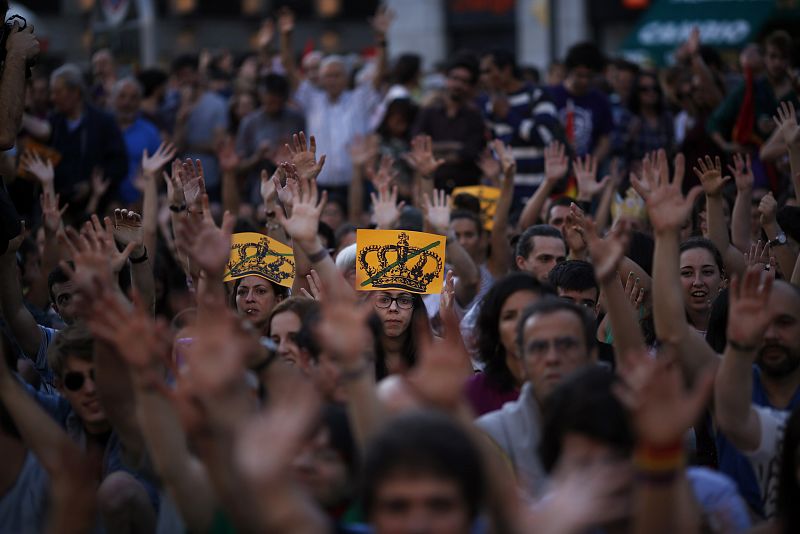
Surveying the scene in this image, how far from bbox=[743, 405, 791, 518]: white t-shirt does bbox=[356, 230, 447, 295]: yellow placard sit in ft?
8.35

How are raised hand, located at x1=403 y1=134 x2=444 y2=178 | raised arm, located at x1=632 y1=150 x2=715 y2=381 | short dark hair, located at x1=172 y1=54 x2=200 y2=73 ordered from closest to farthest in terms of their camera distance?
raised arm, located at x1=632 y1=150 x2=715 y2=381, raised hand, located at x1=403 y1=134 x2=444 y2=178, short dark hair, located at x1=172 y1=54 x2=200 y2=73

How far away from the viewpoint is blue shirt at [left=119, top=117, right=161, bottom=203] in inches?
486

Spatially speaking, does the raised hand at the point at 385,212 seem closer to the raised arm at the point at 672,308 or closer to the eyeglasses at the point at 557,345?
the raised arm at the point at 672,308

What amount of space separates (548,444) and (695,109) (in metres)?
8.34

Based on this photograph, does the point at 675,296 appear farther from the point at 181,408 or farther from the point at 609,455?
the point at 181,408

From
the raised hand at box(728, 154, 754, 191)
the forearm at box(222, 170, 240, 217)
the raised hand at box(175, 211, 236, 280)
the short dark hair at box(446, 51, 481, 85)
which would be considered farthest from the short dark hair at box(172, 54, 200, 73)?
the raised hand at box(175, 211, 236, 280)

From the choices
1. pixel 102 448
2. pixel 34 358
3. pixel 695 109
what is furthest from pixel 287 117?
pixel 102 448

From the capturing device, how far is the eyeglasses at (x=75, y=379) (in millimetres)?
5004

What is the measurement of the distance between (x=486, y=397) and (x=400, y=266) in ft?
5.44

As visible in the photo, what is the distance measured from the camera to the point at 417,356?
657 cm

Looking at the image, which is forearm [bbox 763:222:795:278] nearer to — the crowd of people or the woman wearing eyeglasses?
the crowd of people

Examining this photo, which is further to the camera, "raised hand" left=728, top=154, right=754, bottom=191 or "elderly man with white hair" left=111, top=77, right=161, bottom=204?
"elderly man with white hair" left=111, top=77, right=161, bottom=204

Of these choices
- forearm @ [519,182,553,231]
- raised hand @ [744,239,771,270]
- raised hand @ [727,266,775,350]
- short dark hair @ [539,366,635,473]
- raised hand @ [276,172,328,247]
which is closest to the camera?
short dark hair @ [539,366,635,473]

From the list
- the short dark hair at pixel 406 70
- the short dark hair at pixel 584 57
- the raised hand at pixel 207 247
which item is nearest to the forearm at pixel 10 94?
the raised hand at pixel 207 247
